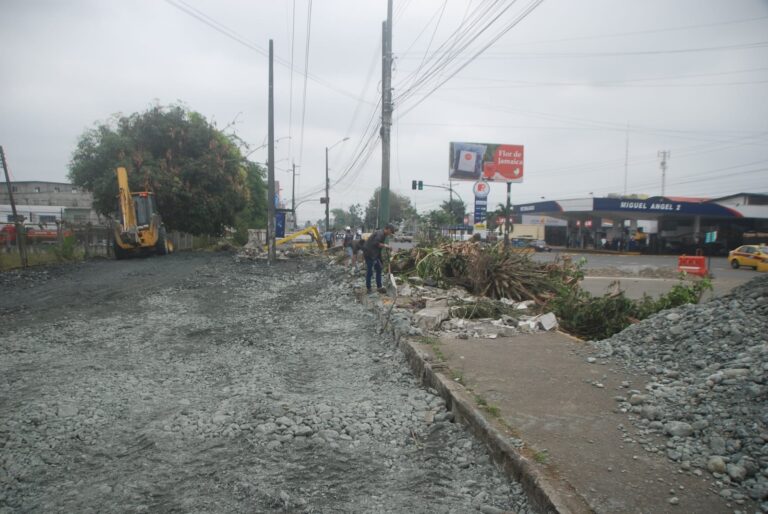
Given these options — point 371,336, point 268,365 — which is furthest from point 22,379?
point 371,336

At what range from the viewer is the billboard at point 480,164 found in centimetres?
3109

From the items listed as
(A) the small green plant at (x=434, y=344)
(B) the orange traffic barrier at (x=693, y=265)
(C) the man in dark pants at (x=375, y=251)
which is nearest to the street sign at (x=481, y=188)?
(B) the orange traffic barrier at (x=693, y=265)

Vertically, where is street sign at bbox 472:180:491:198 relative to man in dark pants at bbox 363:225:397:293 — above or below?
above

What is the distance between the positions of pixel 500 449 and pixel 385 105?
48.6 feet

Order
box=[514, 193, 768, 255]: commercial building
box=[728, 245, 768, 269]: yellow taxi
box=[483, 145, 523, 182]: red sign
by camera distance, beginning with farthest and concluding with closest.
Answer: box=[514, 193, 768, 255]: commercial building
box=[483, 145, 523, 182]: red sign
box=[728, 245, 768, 269]: yellow taxi

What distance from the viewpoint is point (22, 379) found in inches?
195

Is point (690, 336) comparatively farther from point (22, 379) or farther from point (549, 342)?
point (22, 379)

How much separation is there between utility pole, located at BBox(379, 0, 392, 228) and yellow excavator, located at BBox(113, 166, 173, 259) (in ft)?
33.7

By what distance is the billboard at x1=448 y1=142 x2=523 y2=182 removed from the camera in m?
31.1

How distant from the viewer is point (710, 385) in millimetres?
3773

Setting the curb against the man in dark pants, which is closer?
the curb

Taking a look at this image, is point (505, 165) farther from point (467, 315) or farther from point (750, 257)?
point (467, 315)

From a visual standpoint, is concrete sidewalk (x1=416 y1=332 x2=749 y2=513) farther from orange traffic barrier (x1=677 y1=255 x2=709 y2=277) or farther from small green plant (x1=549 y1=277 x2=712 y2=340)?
orange traffic barrier (x1=677 y1=255 x2=709 y2=277)

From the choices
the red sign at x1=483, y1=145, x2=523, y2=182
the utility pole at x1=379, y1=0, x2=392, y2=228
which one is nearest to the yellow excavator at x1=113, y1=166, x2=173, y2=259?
the utility pole at x1=379, y1=0, x2=392, y2=228
